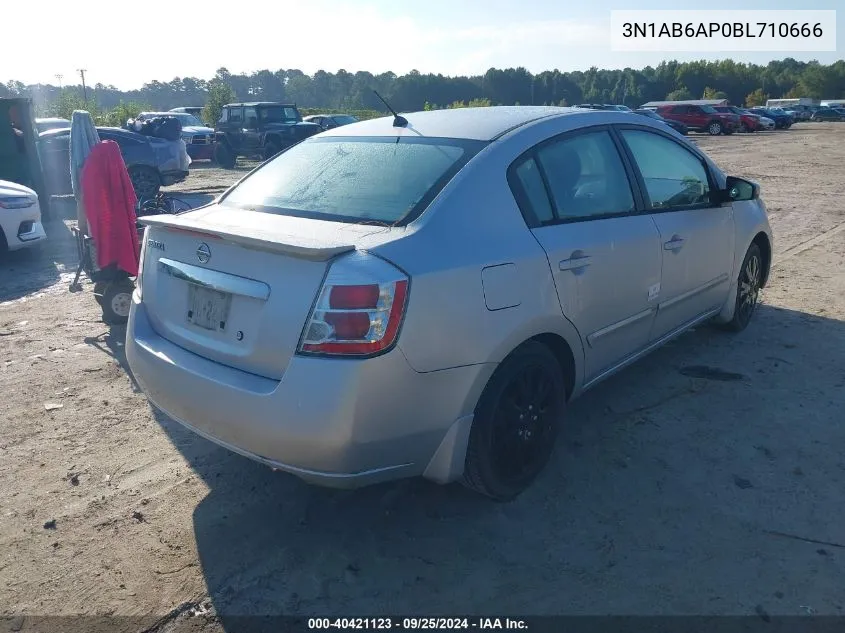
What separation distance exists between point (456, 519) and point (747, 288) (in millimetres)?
3438

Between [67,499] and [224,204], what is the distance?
162 centimetres

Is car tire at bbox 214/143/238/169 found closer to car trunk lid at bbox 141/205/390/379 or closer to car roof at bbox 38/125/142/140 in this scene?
car roof at bbox 38/125/142/140

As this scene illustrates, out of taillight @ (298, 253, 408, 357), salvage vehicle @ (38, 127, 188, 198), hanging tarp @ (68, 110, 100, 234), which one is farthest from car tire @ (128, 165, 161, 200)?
taillight @ (298, 253, 408, 357)

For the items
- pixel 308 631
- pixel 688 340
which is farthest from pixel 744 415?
pixel 308 631

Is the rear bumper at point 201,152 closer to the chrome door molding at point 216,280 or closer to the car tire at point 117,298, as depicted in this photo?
the car tire at point 117,298

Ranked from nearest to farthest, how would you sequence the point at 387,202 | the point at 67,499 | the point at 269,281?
the point at 269,281, the point at 387,202, the point at 67,499

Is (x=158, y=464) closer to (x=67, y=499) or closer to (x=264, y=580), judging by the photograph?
(x=67, y=499)

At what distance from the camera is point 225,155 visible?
22.5 metres

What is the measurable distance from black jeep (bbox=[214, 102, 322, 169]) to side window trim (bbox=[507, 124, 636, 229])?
749 inches

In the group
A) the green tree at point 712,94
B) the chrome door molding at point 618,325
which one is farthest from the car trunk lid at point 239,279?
the green tree at point 712,94

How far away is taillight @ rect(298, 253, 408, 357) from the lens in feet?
8.34

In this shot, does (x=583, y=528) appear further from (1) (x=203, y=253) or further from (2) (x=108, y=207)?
(2) (x=108, y=207)

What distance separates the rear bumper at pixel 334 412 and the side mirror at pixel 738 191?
9.08 ft

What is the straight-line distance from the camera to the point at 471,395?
2.86 metres
